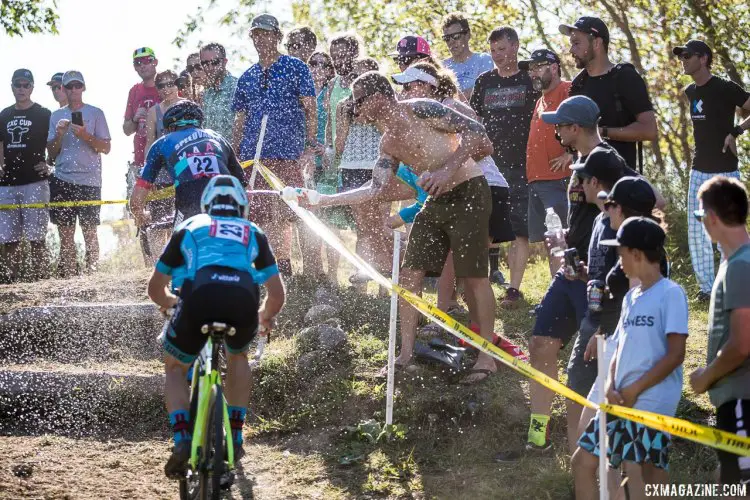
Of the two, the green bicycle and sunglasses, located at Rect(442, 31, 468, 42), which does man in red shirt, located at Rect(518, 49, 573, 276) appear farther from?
the green bicycle

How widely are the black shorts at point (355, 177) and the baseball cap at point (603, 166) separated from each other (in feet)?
14.1

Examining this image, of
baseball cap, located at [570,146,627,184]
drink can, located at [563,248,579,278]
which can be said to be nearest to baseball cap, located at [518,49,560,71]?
baseball cap, located at [570,146,627,184]

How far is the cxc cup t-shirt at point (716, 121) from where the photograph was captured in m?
9.40

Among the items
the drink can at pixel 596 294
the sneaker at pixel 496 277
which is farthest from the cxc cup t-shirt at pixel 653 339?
the sneaker at pixel 496 277

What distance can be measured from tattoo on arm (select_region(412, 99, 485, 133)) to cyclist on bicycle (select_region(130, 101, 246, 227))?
149 centimetres

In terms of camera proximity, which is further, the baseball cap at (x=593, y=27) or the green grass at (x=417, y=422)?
the baseball cap at (x=593, y=27)

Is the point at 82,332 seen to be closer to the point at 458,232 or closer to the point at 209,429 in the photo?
the point at 458,232

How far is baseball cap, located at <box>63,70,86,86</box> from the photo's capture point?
38.9 feet

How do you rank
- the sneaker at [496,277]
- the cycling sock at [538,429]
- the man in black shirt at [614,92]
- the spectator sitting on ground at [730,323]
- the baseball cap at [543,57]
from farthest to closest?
the sneaker at [496,277] < the baseball cap at [543,57] < the man in black shirt at [614,92] < the cycling sock at [538,429] < the spectator sitting on ground at [730,323]

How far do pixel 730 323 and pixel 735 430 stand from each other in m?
0.50

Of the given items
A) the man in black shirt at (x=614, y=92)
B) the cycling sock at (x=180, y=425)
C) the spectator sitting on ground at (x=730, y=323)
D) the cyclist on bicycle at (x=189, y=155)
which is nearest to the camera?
the spectator sitting on ground at (x=730, y=323)

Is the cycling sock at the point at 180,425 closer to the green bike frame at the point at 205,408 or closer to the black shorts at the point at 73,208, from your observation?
the green bike frame at the point at 205,408

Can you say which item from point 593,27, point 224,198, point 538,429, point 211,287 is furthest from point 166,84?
point 538,429

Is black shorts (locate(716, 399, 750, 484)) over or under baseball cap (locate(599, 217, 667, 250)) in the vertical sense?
under
